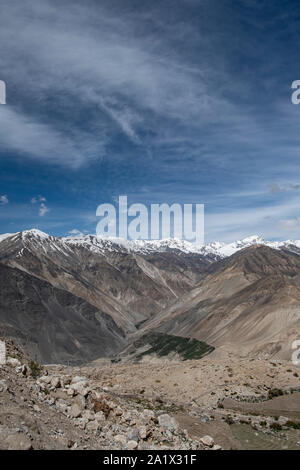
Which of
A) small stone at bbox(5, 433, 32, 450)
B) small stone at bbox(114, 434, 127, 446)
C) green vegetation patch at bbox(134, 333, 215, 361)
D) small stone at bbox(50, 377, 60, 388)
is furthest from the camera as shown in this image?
green vegetation patch at bbox(134, 333, 215, 361)

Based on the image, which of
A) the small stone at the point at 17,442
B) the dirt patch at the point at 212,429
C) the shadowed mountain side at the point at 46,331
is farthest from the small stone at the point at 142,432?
the shadowed mountain side at the point at 46,331

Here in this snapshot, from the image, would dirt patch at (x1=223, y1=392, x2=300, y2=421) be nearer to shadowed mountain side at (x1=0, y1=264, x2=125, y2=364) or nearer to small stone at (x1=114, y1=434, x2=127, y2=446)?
small stone at (x1=114, y1=434, x2=127, y2=446)

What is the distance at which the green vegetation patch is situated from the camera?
126100mm

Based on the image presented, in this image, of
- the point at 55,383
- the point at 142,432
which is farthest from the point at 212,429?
the point at 55,383

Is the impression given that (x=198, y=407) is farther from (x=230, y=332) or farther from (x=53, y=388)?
(x=230, y=332)

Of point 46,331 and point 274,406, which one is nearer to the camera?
point 274,406

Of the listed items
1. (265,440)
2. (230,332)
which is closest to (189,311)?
(230,332)

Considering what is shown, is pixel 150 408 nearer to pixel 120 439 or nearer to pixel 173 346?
pixel 120 439

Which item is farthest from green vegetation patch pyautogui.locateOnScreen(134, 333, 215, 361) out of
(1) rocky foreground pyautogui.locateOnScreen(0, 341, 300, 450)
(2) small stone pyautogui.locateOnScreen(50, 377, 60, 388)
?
(2) small stone pyautogui.locateOnScreen(50, 377, 60, 388)

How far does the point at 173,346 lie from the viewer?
15338 centimetres

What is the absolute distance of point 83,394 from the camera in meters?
20.9

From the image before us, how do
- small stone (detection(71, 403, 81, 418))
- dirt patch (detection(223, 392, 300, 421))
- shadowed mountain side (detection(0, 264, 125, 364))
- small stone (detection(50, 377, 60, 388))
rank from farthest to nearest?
1. shadowed mountain side (detection(0, 264, 125, 364))
2. dirt patch (detection(223, 392, 300, 421))
3. small stone (detection(50, 377, 60, 388))
4. small stone (detection(71, 403, 81, 418))

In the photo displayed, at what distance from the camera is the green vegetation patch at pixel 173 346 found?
126 m
